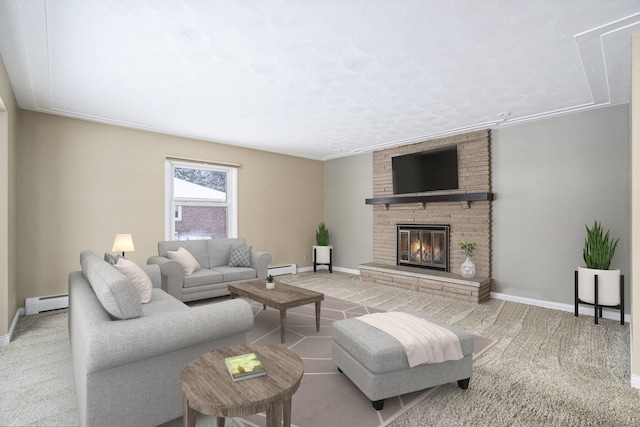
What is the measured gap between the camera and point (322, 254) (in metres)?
7.04

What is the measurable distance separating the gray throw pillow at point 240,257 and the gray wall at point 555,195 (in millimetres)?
3836

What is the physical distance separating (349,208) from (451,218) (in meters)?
2.31

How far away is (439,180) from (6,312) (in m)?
5.80

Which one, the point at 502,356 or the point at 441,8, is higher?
the point at 441,8

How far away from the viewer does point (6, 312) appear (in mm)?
3070

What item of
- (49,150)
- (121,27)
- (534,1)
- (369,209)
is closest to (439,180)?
(369,209)

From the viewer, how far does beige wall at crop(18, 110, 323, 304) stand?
4.11 meters

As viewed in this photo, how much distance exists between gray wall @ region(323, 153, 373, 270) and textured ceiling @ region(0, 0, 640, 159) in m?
2.32

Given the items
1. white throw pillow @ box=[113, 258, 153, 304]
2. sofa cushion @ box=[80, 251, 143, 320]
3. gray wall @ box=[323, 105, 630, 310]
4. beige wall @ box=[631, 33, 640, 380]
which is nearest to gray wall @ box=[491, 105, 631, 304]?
gray wall @ box=[323, 105, 630, 310]

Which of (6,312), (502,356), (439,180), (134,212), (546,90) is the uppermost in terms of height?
(546,90)

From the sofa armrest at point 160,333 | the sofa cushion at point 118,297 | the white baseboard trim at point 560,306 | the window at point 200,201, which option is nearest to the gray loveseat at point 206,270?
the window at point 200,201

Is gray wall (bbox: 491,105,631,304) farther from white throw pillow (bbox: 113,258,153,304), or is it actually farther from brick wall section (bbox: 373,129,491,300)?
white throw pillow (bbox: 113,258,153,304)

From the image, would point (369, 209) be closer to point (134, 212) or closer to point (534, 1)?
point (134, 212)

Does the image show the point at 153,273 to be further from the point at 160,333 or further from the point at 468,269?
the point at 468,269
